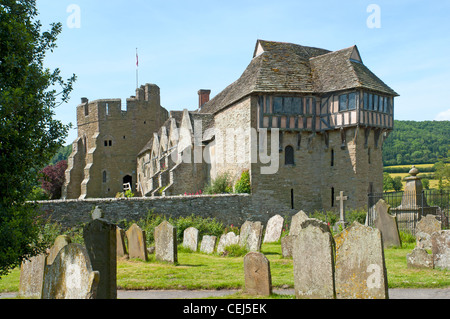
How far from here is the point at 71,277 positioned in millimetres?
7023

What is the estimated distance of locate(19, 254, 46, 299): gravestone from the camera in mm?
10852

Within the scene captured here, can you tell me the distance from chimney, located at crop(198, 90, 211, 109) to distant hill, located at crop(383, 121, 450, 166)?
4005cm

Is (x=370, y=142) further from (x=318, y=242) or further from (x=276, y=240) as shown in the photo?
(x=318, y=242)

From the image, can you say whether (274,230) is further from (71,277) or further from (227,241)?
(71,277)

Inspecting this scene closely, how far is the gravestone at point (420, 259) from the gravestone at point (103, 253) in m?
8.72

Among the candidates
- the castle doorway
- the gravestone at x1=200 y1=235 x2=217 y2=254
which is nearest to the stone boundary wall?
the gravestone at x1=200 y1=235 x2=217 y2=254

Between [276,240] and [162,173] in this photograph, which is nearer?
[276,240]

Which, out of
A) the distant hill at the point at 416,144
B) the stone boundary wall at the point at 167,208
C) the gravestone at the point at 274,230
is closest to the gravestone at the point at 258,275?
the gravestone at the point at 274,230

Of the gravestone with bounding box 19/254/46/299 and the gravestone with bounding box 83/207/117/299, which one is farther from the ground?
the gravestone with bounding box 83/207/117/299

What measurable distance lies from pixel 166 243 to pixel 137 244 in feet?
5.32

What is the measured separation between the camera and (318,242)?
9273 mm

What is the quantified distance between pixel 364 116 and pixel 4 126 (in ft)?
74.8

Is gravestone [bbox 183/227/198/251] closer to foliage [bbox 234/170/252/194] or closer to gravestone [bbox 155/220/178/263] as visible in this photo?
gravestone [bbox 155/220/178/263]

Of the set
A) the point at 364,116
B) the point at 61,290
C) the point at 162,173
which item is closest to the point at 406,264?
the point at 61,290
